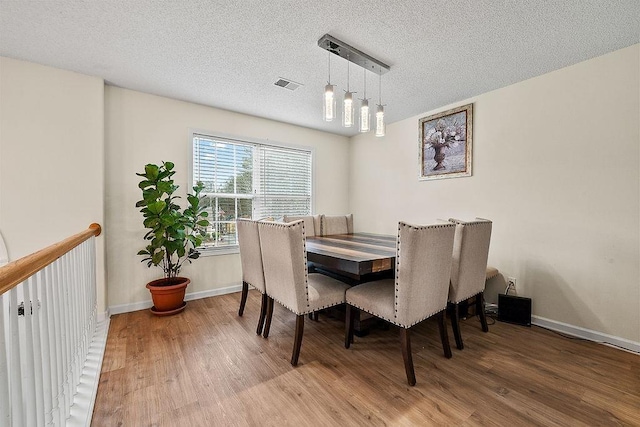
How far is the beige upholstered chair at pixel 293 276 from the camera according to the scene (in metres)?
1.81

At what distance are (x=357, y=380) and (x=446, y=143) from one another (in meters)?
2.81

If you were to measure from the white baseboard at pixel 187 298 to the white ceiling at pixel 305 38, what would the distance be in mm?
2315

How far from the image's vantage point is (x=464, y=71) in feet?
8.15

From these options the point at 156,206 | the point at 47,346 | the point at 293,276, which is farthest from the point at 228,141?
the point at 47,346

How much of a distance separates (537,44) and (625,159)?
3.75 ft

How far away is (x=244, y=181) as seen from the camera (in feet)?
12.1

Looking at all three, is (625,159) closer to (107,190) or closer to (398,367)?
(398,367)

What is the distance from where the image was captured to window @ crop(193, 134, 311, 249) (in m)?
3.41

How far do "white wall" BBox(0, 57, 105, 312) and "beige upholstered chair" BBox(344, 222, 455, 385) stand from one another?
2759 mm

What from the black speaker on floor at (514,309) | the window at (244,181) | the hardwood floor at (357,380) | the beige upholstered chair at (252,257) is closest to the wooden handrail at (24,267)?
the hardwood floor at (357,380)

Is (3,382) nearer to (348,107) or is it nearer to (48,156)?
(348,107)

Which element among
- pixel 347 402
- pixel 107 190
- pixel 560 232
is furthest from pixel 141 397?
pixel 560 232

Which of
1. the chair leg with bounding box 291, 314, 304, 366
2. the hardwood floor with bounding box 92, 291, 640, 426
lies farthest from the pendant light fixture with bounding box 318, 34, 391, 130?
the hardwood floor with bounding box 92, 291, 640, 426

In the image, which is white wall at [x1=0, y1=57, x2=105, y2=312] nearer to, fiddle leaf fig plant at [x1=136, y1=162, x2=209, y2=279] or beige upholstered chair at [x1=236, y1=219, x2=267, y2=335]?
fiddle leaf fig plant at [x1=136, y1=162, x2=209, y2=279]
